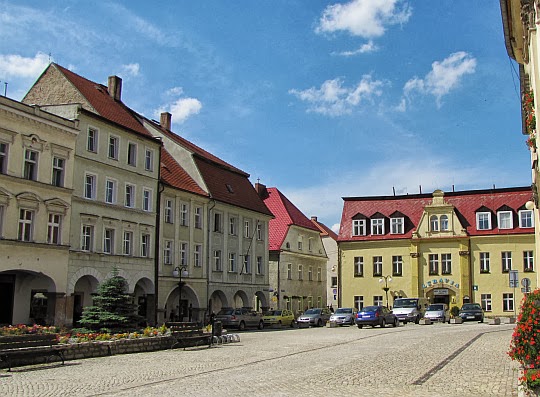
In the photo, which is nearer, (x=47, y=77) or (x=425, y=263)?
(x=47, y=77)

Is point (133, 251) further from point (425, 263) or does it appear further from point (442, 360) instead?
point (425, 263)

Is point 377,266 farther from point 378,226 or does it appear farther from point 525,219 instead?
point 525,219

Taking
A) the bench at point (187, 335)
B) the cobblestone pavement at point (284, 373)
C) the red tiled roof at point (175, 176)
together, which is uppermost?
the red tiled roof at point (175, 176)

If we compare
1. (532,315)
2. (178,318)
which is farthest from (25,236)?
(532,315)

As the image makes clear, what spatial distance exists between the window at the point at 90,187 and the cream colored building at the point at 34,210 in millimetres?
1673

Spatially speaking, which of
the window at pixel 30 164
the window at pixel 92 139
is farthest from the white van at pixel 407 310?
the window at pixel 30 164

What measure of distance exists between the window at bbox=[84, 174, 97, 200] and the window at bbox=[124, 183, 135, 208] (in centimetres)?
308

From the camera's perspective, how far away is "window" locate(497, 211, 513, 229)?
60594mm

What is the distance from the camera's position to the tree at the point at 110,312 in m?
27.3

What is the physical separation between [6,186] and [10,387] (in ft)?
64.7

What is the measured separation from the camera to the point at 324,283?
75188mm

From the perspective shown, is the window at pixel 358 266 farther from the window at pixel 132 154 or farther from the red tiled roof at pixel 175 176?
the window at pixel 132 154

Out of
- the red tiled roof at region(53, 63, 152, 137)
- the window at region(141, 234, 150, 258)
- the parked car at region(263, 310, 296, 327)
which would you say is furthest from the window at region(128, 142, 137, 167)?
the parked car at region(263, 310, 296, 327)

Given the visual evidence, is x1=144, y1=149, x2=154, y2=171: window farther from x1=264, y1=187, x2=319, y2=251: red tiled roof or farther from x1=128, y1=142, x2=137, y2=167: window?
x1=264, y1=187, x2=319, y2=251: red tiled roof
